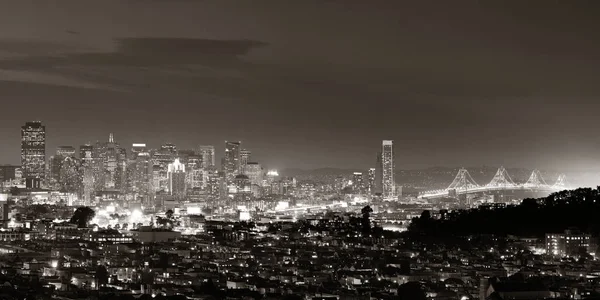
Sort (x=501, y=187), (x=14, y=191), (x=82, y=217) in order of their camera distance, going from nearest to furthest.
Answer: (x=82, y=217) < (x=14, y=191) < (x=501, y=187)

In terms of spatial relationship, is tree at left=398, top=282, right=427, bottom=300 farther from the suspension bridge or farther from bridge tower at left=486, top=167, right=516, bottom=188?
bridge tower at left=486, top=167, right=516, bottom=188

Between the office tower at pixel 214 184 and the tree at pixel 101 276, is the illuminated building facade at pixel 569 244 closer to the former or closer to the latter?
the tree at pixel 101 276

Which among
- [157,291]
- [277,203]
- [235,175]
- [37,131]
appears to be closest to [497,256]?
[157,291]

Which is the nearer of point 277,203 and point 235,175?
point 277,203

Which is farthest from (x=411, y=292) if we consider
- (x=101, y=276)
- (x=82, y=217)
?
(x=82, y=217)

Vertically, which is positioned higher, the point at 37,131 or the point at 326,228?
the point at 37,131

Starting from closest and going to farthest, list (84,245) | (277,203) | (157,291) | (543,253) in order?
(157,291) → (543,253) → (84,245) → (277,203)

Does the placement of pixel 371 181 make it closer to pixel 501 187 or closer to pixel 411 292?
pixel 501 187

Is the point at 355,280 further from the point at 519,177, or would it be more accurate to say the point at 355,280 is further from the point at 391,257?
the point at 519,177
